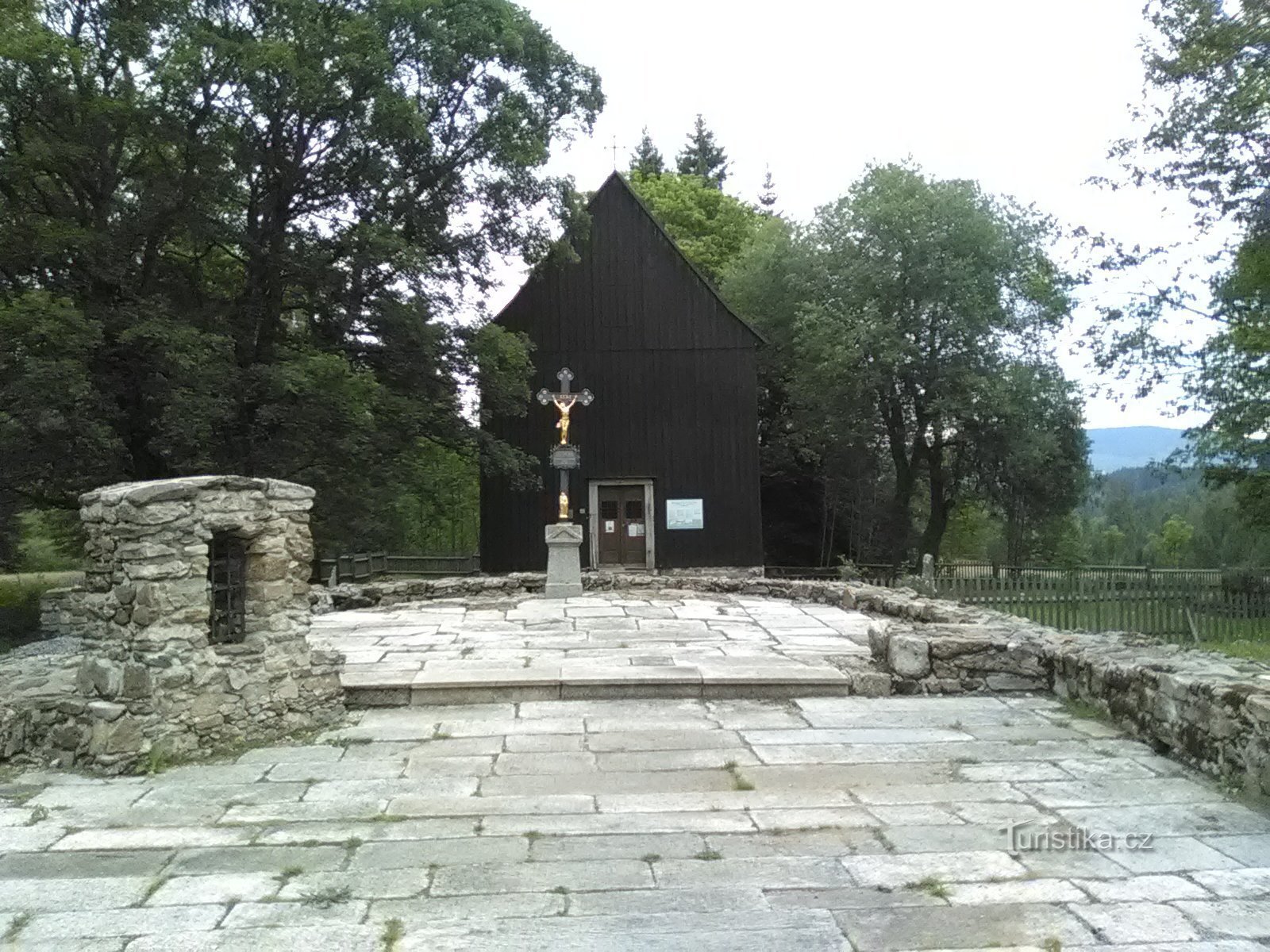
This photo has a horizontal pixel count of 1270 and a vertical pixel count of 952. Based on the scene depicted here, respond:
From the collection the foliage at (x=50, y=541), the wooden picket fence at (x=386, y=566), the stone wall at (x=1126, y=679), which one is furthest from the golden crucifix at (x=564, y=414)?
the foliage at (x=50, y=541)

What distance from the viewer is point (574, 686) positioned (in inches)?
322

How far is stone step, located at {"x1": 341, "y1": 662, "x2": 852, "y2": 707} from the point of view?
26.3 feet

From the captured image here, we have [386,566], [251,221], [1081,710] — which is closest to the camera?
[1081,710]

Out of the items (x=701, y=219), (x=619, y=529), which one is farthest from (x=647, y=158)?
(x=619, y=529)

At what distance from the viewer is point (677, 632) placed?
11867mm

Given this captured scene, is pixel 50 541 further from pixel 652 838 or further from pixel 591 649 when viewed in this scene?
pixel 652 838

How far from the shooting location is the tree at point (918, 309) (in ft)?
97.2

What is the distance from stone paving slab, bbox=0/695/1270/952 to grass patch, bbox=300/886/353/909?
0.5 inches

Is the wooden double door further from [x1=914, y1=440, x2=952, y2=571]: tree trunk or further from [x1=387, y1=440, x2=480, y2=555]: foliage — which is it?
[x1=914, y1=440, x2=952, y2=571]: tree trunk

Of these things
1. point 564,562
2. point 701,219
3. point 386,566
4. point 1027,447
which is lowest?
point 386,566

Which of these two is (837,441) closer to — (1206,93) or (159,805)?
(1206,93)

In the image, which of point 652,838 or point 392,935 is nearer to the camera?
point 392,935

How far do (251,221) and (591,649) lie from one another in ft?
45.5

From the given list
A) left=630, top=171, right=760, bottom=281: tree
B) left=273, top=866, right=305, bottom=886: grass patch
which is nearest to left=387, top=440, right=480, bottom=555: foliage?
left=630, top=171, right=760, bottom=281: tree
